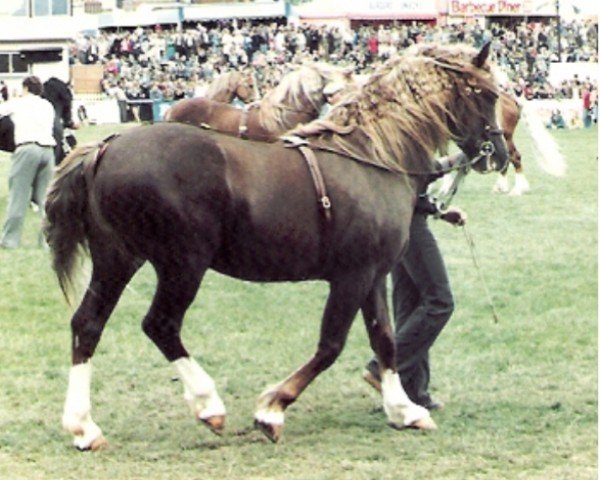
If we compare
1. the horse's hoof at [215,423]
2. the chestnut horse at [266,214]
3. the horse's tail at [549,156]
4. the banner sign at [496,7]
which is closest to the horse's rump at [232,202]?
the chestnut horse at [266,214]

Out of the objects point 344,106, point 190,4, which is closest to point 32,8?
point 190,4

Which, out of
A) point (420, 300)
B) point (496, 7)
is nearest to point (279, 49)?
point (496, 7)

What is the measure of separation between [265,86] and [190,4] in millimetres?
15684

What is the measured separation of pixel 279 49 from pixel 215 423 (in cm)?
3701

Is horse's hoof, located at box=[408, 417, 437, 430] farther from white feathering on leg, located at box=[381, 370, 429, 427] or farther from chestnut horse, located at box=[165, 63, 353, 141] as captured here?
chestnut horse, located at box=[165, 63, 353, 141]

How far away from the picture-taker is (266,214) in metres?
5.98

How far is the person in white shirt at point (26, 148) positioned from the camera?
509 inches

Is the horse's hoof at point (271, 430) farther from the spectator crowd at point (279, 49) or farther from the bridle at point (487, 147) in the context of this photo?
the spectator crowd at point (279, 49)

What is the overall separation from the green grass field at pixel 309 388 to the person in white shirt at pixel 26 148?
889 mm

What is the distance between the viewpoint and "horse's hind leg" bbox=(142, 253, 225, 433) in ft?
19.5

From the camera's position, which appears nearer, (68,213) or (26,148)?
(68,213)

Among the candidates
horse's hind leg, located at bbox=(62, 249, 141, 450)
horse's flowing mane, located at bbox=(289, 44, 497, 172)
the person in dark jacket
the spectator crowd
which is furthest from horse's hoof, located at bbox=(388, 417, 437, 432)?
the spectator crowd

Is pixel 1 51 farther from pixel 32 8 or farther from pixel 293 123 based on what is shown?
pixel 293 123

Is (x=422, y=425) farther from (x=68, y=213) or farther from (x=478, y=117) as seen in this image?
(x=68, y=213)
